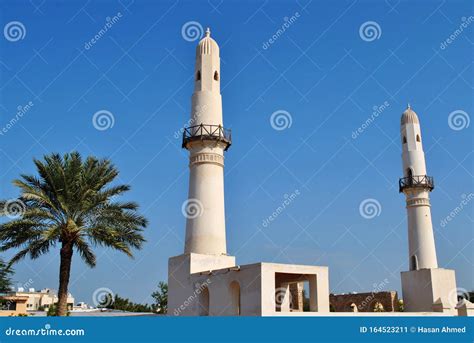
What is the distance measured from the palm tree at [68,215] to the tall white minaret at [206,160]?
4.57m

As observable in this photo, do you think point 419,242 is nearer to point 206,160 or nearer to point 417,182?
point 417,182

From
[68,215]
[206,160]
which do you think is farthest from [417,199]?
[68,215]

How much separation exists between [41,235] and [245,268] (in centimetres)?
787

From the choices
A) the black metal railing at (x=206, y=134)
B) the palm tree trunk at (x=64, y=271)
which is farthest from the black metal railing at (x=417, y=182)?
the palm tree trunk at (x=64, y=271)

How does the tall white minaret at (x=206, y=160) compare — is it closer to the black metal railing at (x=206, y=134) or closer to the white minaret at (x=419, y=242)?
the black metal railing at (x=206, y=134)

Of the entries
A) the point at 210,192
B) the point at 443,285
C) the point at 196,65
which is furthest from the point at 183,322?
the point at 443,285

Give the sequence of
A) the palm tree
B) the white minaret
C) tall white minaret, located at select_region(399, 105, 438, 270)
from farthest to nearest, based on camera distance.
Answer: tall white minaret, located at select_region(399, 105, 438, 270) < the white minaret < the palm tree

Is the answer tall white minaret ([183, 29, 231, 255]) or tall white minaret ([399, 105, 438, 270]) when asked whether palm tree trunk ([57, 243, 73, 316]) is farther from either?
tall white minaret ([399, 105, 438, 270])

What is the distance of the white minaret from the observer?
99.5 ft

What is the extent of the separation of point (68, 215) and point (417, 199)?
832 inches

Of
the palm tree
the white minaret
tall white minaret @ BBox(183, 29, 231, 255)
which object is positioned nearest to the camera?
the palm tree

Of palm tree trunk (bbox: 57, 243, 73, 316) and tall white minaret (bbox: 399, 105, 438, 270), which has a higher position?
tall white minaret (bbox: 399, 105, 438, 270)

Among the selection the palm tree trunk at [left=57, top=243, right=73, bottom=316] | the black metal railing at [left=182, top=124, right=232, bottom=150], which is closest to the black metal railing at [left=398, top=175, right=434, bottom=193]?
the black metal railing at [left=182, top=124, right=232, bottom=150]

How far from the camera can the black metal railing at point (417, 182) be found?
32375mm
